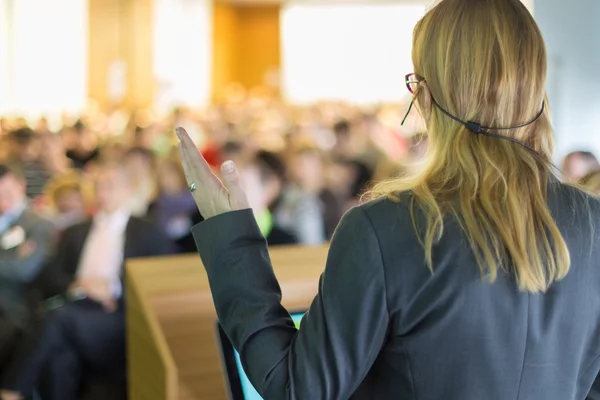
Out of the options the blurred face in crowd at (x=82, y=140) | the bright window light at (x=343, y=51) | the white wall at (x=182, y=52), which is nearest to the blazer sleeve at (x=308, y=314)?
the blurred face in crowd at (x=82, y=140)

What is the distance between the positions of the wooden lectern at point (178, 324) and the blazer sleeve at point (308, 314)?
0.89m

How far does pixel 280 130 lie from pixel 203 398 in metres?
7.29

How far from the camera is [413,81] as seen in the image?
0.90 metres

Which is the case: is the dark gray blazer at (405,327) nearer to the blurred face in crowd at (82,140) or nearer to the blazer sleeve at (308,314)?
the blazer sleeve at (308,314)

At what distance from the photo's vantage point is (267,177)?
15.8ft

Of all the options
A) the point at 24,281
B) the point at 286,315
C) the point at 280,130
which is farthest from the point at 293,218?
the point at 280,130

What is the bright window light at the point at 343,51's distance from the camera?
19.4 meters

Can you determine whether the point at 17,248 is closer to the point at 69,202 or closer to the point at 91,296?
the point at 69,202

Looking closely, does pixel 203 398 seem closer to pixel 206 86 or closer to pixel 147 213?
pixel 147 213

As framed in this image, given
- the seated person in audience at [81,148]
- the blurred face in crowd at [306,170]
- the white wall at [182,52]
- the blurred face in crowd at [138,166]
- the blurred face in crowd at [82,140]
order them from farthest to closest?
1. the white wall at [182,52]
2. the blurred face in crowd at [82,140]
3. the seated person in audience at [81,148]
4. the blurred face in crowd at [138,166]
5. the blurred face in crowd at [306,170]

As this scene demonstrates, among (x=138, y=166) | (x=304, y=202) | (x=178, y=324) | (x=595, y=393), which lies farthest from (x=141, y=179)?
(x=595, y=393)

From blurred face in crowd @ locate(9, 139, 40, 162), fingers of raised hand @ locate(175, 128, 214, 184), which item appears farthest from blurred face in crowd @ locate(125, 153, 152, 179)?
fingers of raised hand @ locate(175, 128, 214, 184)

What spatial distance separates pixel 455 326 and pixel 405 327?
2.0 inches

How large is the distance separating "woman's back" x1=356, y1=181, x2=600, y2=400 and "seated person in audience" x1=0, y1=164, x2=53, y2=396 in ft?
10.2
